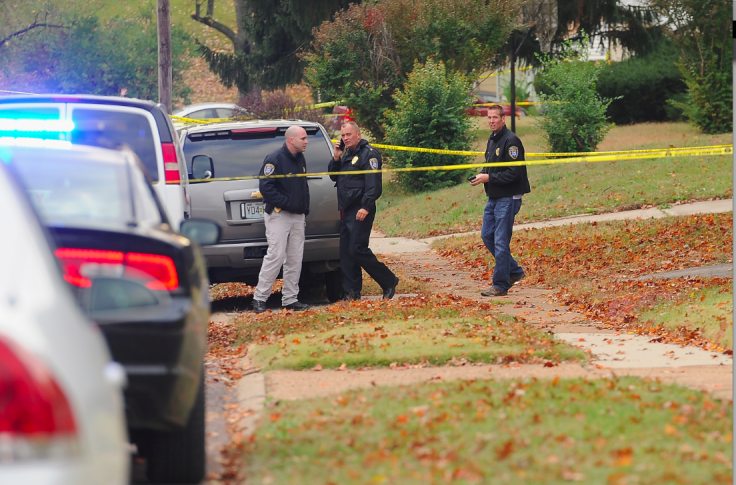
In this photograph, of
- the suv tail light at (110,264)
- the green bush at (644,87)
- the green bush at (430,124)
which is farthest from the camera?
the green bush at (644,87)

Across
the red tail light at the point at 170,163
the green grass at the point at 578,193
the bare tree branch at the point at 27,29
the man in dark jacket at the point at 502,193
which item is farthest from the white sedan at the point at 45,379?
the bare tree branch at the point at 27,29

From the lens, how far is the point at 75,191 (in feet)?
14.0

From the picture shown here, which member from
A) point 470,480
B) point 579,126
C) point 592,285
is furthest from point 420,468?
point 579,126

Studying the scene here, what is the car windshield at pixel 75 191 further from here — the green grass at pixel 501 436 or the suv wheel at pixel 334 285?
the suv wheel at pixel 334 285

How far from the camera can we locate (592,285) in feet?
34.5

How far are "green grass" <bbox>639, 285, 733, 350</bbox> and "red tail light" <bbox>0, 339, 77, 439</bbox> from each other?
5919 mm

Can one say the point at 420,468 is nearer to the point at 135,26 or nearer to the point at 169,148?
the point at 169,148

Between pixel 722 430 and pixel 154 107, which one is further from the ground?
pixel 154 107

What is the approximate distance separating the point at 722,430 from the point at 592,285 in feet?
20.0

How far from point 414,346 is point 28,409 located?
16.4ft

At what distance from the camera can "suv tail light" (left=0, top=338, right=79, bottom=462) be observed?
2.15 metres

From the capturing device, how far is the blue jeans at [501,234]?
1004 cm

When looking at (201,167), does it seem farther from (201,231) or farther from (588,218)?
(588,218)

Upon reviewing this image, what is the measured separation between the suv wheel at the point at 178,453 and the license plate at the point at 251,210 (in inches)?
210
